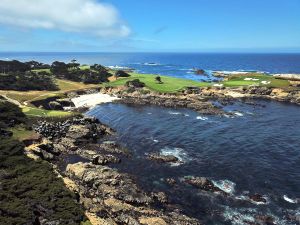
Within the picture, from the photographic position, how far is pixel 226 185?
4422cm

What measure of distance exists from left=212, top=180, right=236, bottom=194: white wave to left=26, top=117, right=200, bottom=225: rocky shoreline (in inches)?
299

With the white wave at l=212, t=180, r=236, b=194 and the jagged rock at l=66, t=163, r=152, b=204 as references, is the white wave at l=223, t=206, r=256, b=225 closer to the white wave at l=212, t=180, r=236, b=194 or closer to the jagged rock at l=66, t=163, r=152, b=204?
the white wave at l=212, t=180, r=236, b=194

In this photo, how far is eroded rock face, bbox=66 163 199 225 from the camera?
34875mm

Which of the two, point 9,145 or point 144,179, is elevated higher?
point 9,145

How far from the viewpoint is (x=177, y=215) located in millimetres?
A: 36094

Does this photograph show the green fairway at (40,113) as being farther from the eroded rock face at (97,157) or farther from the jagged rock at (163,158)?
the jagged rock at (163,158)

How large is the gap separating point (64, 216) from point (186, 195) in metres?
15.5

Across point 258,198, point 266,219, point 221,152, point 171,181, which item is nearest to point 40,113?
point 221,152

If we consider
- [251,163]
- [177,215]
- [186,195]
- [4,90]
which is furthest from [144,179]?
[4,90]

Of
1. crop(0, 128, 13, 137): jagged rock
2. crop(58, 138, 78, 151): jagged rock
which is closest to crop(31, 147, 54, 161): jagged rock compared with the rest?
crop(58, 138, 78, 151): jagged rock

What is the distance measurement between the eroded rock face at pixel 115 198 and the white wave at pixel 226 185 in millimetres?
7674

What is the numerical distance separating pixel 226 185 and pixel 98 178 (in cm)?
1549

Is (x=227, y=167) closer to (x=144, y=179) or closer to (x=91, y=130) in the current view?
(x=144, y=179)

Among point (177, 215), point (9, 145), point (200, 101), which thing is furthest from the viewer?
point (200, 101)
